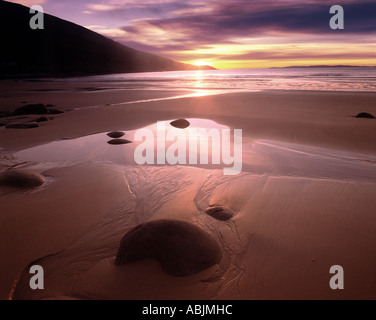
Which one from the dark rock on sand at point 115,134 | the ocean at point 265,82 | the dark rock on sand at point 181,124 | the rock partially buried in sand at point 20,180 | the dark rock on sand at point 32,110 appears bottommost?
the rock partially buried in sand at point 20,180

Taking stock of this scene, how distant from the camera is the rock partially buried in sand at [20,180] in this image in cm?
324

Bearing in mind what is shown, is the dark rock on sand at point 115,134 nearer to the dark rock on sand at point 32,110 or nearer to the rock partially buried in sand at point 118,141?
the rock partially buried in sand at point 118,141

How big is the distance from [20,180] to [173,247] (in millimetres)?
2532

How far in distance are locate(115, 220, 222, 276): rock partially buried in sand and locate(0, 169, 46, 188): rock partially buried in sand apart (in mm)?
2004

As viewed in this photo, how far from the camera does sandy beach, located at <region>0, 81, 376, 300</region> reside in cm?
179

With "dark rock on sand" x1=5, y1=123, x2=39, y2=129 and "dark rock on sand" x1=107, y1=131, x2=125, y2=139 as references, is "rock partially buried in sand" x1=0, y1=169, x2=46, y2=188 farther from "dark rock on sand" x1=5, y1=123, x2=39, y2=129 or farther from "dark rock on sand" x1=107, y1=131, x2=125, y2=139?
"dark rock on sand" x1=5, y1=123, x2=39, y2=129

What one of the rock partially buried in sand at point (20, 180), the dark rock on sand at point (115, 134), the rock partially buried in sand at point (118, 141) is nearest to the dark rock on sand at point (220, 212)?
the rock partially buried in sand at point (20, 180)

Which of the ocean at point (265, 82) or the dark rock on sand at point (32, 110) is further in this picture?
the ocean at point (265, 82)

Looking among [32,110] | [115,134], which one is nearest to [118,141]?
[115,134]

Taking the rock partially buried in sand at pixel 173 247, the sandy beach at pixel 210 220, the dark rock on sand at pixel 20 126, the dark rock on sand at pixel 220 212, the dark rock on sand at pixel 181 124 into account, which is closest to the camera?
the sandy beach at pixel 210 220

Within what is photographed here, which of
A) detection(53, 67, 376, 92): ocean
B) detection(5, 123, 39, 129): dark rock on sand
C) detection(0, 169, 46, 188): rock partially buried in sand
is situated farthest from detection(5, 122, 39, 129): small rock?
detection(53, 67, 376, 92): ocean

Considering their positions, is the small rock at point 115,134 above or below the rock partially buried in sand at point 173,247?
above

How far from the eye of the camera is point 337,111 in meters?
8.52

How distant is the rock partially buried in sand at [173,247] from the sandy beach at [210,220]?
6cm
